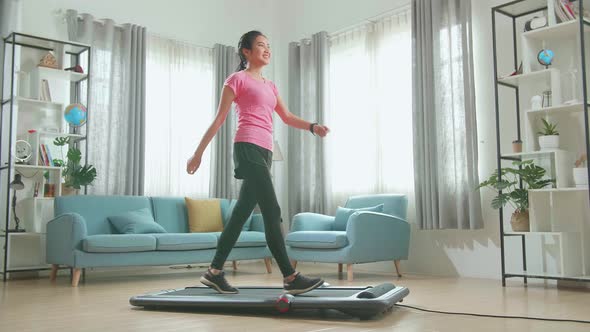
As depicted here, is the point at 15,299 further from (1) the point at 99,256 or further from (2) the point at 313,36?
(2) the point at 313,36

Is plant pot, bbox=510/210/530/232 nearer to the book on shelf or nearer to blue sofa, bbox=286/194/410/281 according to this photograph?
blue sofa, bbox=286/194/410/281

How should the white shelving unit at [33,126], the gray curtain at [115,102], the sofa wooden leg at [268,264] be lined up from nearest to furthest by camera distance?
the white shelving unit at [33,126], the sofa wooden leg at [268,264], the gray curtain at [115,102]

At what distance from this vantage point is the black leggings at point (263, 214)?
8.96 ft

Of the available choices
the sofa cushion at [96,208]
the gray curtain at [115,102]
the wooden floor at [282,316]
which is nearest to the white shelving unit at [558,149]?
the wooden floor at [282,316]

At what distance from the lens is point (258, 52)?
2879mm

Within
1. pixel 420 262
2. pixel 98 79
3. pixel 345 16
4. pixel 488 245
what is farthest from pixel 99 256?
pixel 345 16

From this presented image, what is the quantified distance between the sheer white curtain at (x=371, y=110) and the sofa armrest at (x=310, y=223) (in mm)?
701

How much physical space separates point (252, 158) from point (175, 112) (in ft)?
12.0

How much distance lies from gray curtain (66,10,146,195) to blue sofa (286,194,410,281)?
1759 mm

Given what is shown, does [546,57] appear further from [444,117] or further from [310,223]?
[310,223]

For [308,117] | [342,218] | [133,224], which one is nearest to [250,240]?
[342,218]

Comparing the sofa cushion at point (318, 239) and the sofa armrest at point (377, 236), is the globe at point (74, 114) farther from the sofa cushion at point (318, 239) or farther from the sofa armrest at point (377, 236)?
the sofa armrest at point (377, 236)

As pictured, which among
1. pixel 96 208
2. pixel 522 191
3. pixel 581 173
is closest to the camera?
pixel 581 173

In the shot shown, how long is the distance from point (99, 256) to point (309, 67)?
321cm
